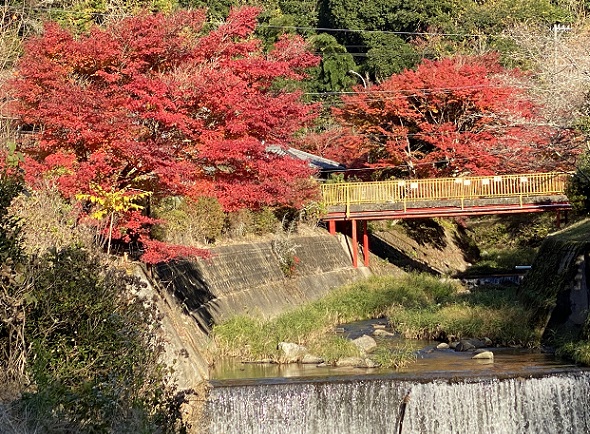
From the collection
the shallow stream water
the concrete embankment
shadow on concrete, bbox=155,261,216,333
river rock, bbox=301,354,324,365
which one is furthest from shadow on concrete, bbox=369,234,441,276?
the shallow stream water

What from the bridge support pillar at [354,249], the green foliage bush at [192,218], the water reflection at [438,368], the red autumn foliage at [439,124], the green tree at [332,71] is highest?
the green tree at [332,71]

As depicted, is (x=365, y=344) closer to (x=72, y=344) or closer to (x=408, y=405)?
(x=408, y=405)

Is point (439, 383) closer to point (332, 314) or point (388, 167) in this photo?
point (332, 314)

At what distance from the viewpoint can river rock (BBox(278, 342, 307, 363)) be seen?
1883 centimetres

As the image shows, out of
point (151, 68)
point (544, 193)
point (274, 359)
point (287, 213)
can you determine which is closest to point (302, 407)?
point (274, 359)

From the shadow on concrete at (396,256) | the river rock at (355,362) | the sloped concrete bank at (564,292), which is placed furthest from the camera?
the shadow on concrete at (396,256)

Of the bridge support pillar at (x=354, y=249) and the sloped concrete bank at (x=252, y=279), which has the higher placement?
the bridge support pillar at (x=354, y=249)

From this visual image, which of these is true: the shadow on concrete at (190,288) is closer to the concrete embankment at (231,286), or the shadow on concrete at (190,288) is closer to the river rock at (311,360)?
the concrete embankment at (231,286)

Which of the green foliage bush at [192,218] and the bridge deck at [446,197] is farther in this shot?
the bridge deck at [446,197]

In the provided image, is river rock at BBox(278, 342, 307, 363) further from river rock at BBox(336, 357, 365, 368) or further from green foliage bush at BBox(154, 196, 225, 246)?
green foliage bush at BBox(154, 196, 225, 246)

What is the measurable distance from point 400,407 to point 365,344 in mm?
4669

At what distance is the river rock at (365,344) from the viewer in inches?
772

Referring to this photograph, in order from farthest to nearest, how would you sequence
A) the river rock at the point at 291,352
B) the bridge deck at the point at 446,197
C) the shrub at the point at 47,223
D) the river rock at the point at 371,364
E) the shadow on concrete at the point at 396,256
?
the shadow on concrete at the point at 396,256, the bridge deck at the point at 446,197, the river rock at the point at 291,352, the river rock at the point at 371,364, the shrub at the point at 47,223

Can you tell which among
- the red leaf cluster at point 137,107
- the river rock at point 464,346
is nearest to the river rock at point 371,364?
the river rock at point 464,346
